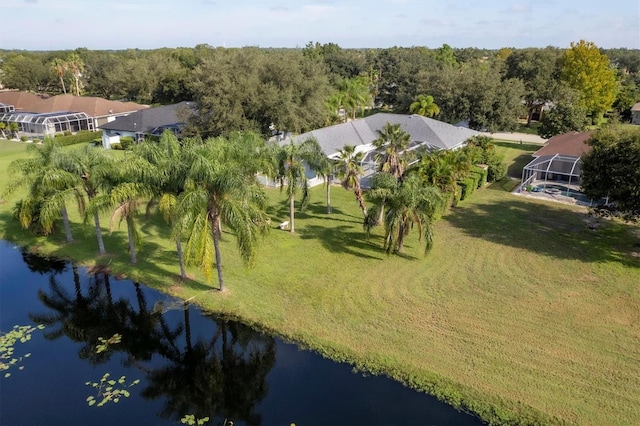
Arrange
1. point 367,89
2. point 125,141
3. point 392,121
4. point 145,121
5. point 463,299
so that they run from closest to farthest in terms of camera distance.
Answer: point 463,299
point 392,121
point 125,141
point 145,121
point 367,89

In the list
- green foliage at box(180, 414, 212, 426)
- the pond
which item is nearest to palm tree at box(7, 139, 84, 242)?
the pond

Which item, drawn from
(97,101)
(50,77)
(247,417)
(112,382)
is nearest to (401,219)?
(247,417)

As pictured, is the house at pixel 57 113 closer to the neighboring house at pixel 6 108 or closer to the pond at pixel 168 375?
the neighboring house at pixel 6 108

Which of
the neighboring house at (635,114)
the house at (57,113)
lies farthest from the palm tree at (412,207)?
the neighboring house at (635,114)

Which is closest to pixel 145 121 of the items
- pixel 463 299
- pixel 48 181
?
pixel 48 181

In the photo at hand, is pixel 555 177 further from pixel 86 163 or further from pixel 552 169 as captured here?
pixel 86 163

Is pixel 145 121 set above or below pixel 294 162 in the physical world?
below

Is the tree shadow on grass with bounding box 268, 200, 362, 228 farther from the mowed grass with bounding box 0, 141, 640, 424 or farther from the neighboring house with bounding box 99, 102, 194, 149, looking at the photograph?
the neighboring house with bounding box 99, 102, 194, 149
